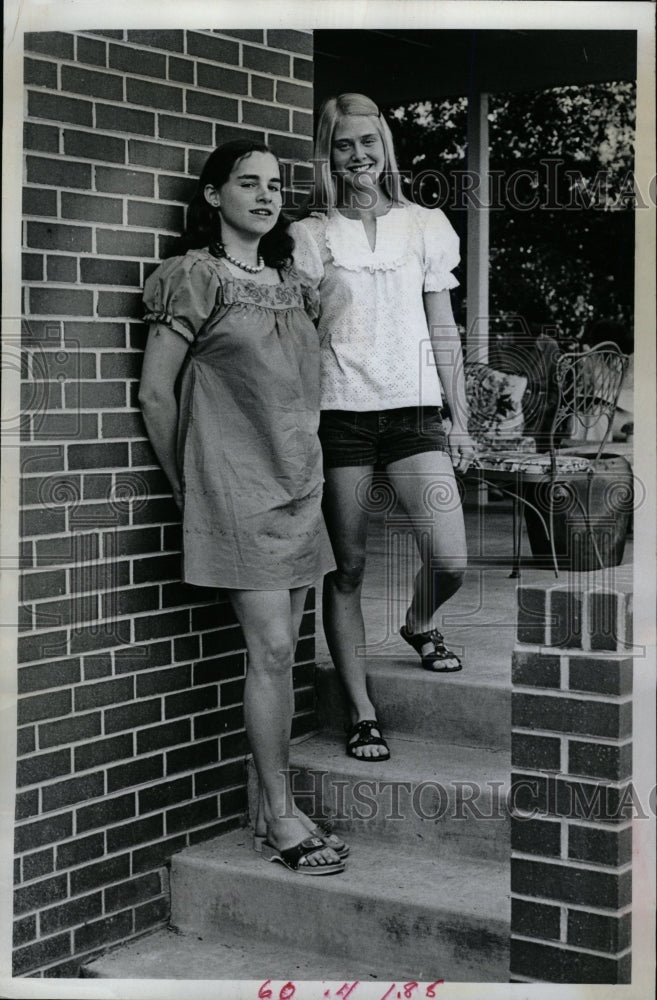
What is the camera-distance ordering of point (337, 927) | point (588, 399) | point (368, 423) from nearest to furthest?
1. point (337, 927)
2. point (368, 423)
3. point (588, 399)

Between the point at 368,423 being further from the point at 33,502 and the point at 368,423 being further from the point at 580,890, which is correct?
the point at 580,890

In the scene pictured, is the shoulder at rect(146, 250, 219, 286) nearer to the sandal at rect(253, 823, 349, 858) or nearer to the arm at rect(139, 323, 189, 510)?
the arm at rect(139, 323, 189, 510)

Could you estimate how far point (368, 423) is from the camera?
150 inches

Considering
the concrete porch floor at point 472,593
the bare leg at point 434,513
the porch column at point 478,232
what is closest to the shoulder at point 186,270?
the bare leg at point 434,513

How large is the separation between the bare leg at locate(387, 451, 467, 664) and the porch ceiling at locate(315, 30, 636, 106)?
2.62 m

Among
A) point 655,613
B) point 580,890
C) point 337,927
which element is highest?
point 655,613

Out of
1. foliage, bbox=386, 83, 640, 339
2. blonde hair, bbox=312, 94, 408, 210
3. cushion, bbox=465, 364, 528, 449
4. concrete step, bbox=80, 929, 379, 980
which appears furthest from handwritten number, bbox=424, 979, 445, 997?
foliage, bbox=386, 83, 640, 339

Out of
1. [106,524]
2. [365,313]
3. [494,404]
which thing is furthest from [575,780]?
[494,404]

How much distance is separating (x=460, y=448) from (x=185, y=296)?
3.54ft

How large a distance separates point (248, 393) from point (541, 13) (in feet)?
4.05

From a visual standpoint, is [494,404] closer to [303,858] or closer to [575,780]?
[303,858]

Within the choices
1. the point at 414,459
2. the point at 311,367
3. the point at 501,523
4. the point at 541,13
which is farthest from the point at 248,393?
the point at 501,523

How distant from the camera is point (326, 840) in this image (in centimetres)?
365

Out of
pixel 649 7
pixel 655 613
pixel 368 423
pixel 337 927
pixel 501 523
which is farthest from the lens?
pixel 501 523
